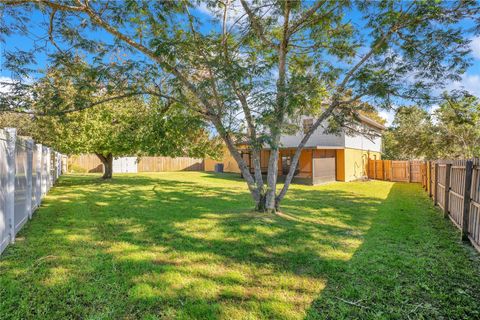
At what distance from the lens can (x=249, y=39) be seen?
729 centimetres

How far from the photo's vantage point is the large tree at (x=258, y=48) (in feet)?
19.9

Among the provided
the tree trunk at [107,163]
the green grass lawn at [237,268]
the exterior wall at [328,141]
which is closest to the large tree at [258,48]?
the green grass lawn at [237,268]

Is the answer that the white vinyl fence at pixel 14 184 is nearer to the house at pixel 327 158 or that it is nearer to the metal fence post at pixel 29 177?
the metal fence post at pixel 29 177

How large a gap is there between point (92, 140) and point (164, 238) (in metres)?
9.56

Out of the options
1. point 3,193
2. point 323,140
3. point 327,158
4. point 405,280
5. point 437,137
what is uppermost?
point 437,137

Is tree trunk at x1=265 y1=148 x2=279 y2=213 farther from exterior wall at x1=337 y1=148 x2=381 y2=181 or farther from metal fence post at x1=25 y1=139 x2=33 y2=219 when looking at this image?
exterior wall at x1=337 y1=148 x2=381 y2=181

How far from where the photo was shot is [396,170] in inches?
789

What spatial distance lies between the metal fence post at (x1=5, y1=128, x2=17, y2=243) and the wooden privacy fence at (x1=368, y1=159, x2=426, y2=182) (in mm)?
19971

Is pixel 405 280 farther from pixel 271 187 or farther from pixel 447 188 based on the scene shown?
pixel 447 188

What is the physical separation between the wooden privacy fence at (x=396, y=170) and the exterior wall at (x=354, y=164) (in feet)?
2.04

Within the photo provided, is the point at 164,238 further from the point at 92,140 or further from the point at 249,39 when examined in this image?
the point at 92,140

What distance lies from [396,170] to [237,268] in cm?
1975

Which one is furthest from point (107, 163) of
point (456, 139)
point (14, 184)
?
point (456, 139)

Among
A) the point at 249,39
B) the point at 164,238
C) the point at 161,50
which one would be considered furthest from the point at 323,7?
the point at 164,238
